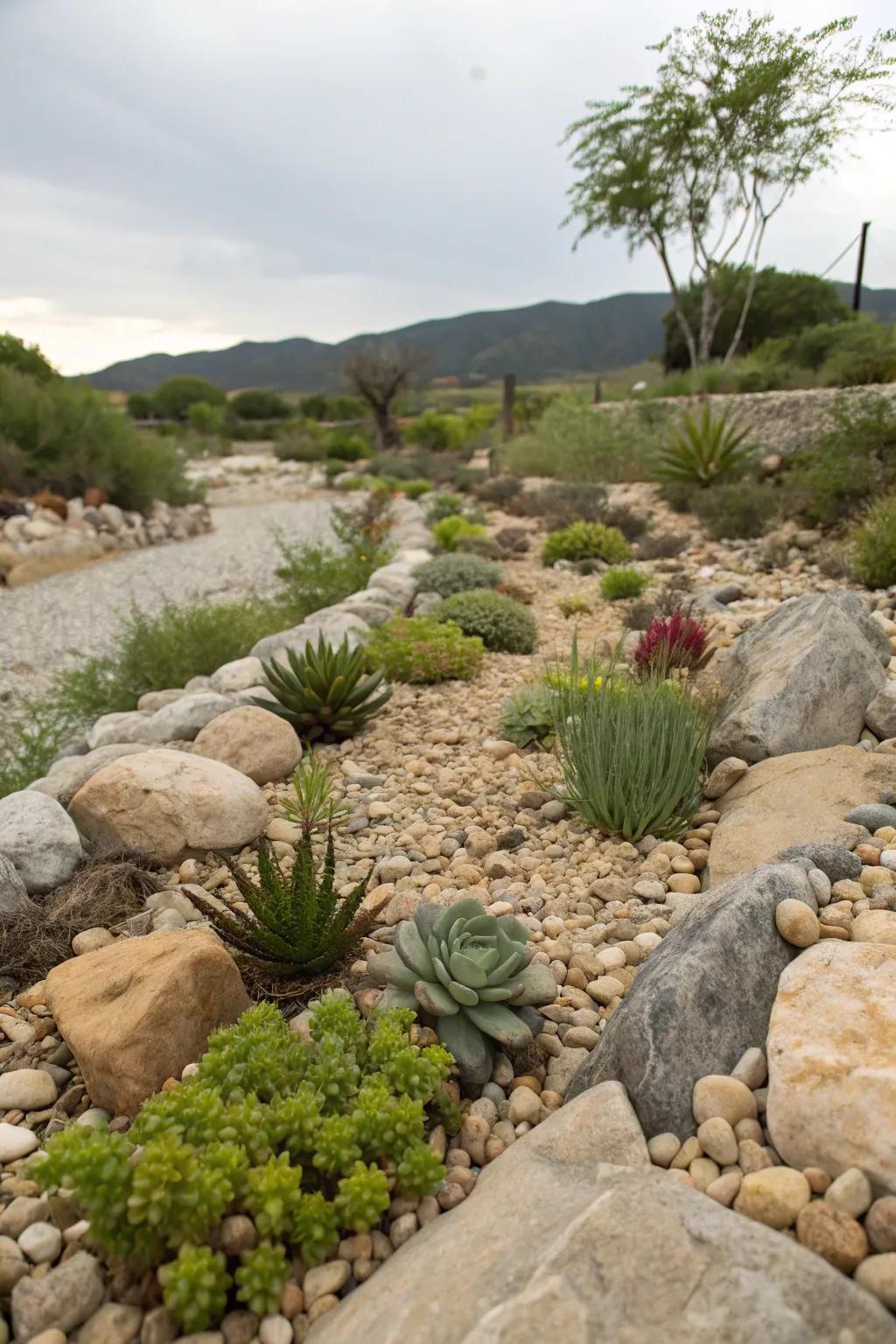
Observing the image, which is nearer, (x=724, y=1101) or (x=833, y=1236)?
(x=833, y=1236)

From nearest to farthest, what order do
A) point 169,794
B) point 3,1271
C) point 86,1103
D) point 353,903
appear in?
point 3,1271 < point 86,1103 < point 353,903 < point 169,794

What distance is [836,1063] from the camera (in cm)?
174

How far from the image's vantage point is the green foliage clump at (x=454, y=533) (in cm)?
960

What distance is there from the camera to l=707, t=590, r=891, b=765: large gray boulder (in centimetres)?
363

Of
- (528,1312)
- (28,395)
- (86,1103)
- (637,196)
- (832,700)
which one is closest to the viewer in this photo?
(528,1312)

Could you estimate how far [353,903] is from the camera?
8.44 ft

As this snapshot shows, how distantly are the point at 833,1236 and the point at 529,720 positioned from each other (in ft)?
9.78

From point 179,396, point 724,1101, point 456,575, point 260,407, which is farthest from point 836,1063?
point 179,396

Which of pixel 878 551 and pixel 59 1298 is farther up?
pixel 878 551

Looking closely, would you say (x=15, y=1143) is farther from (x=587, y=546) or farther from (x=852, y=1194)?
(x=587, y=546)

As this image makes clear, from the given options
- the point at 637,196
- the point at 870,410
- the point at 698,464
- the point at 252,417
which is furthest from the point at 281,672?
the point at 252,417

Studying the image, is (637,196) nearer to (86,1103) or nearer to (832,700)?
(832,700)

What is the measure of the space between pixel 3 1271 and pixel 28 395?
1541 centimetres

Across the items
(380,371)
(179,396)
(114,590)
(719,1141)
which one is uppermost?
(179,396)
